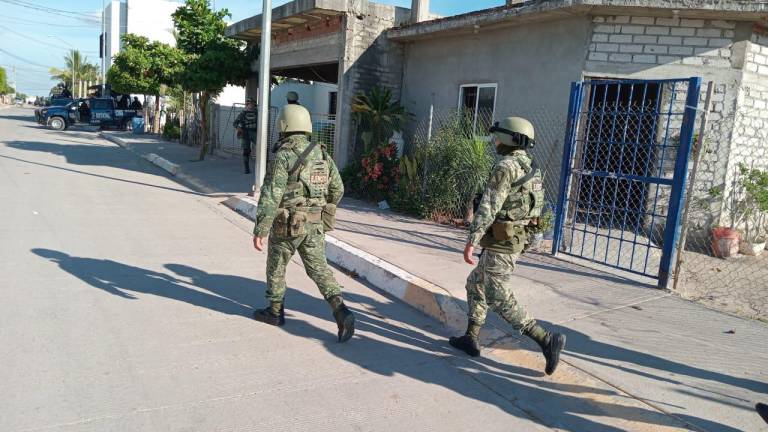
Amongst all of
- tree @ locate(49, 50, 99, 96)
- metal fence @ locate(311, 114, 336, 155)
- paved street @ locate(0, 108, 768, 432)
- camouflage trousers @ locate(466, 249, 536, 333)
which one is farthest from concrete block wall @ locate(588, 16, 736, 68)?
tree @ locate(49, 50, 99, 96)

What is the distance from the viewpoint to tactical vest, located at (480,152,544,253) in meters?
3.69

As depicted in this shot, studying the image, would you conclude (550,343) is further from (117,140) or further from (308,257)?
(117,140)

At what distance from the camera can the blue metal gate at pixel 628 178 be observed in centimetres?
551

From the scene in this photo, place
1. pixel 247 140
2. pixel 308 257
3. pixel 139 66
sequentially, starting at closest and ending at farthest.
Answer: pixel 308 257 < pixel 247 140 < pixel 139 66

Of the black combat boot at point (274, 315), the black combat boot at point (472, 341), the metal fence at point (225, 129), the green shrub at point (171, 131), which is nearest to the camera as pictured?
the black combat boot at point (472, 341)

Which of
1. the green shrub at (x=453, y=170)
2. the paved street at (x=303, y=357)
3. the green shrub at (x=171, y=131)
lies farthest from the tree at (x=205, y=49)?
Answer: the green shrub at (x=171, y=131)

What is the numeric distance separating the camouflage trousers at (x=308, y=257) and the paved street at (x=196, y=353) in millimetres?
387

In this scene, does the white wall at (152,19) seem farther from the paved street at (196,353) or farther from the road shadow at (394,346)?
the road shadow at (394,346)

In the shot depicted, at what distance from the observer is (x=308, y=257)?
4.23 meters

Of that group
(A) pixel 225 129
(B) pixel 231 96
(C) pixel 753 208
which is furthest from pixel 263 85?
(B) pixel 231 96

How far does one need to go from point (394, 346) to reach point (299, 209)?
4.05 feet

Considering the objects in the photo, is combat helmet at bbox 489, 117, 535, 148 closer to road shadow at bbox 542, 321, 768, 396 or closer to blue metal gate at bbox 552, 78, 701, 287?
road shadow at bbox 542, 321, 768, 396

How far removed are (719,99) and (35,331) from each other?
27.9 ft

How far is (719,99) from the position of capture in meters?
7.89
